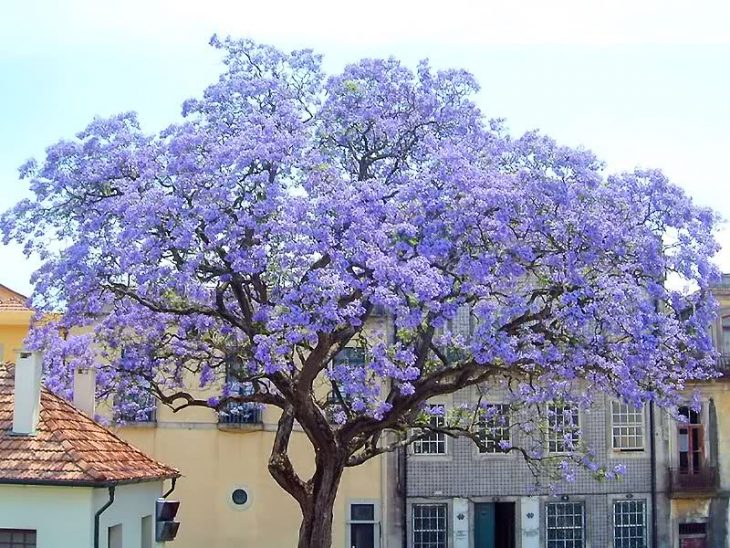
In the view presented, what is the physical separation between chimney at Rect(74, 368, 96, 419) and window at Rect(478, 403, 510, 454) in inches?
284

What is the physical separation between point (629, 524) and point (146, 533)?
13.8 m

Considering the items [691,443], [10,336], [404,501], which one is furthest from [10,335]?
[691,443]

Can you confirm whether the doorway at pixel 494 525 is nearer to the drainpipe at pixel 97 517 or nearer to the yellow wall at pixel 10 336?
the yellow wall at pixel 10 336

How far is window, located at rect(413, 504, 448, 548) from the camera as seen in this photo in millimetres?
26703

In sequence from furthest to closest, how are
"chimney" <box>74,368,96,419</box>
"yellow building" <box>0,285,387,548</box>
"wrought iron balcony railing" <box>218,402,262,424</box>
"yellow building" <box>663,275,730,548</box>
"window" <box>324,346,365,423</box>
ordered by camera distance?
1. "yellow building" <box>663,275,730,548</box>
2. "wrought iron balcony railing" <box>218,402,262,424</box>
3. "yellow building" <box>0,285,387,548</box>
4. "window" <box>324,346,365,423</box>
5. "chimney" <box>74,368,96,419</box>

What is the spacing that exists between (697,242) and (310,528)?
7412 mm

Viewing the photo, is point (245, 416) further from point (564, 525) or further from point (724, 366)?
point (724, 366)

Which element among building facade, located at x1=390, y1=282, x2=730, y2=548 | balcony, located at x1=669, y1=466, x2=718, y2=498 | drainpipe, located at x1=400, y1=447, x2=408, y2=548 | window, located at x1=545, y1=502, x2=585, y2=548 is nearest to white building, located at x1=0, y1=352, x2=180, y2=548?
drainpipe, located at x1=400, y1=447, x2=408, y2=548

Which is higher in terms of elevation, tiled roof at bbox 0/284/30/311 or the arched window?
tiled roof at bbox 0/284/30/311

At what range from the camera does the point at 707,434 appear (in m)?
27.7

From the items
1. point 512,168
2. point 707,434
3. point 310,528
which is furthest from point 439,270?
point 707,434

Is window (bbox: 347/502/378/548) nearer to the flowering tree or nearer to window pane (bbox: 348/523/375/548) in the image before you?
window pane (bbox: 348/523/375/548)

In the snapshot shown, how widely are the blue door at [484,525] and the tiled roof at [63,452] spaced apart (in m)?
10.9

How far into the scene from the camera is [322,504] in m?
17.8
